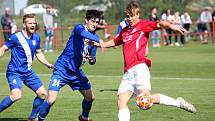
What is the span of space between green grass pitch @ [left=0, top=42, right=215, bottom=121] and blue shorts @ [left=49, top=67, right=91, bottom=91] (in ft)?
2.63

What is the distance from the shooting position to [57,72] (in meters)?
11.4

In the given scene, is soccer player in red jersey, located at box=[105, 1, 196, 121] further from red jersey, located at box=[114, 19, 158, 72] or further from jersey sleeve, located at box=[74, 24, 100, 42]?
jersey sleeve, located at box=[74, 24, 100, 42]

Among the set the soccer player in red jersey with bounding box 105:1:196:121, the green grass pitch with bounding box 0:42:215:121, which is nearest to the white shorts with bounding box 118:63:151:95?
the soccer player in red jersey with bounding box 105:1:196:121

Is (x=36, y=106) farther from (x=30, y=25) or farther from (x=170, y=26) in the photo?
(x=170, y=26)

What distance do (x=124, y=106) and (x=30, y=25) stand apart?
2479 millimetres

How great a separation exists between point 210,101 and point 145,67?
4.17 metres

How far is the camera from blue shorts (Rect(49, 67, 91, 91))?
11.2 meters

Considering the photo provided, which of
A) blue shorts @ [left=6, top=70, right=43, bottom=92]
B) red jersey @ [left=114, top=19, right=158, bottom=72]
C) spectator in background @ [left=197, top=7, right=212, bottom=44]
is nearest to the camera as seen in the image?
red jersey @ [left=114, top=19, right=158, bottom=72]

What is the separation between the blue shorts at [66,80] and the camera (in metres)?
11.2

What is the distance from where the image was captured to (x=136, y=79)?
1023 centimetres

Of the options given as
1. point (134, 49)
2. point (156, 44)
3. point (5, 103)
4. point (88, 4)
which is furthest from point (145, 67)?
point (88, 4)

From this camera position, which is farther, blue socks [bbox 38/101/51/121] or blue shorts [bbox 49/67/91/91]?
blue shorts [bbox 49/67/91/91]

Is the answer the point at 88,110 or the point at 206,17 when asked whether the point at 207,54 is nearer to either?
the point at 206,17

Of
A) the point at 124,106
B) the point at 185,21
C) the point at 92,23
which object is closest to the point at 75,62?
the point at 92,23
